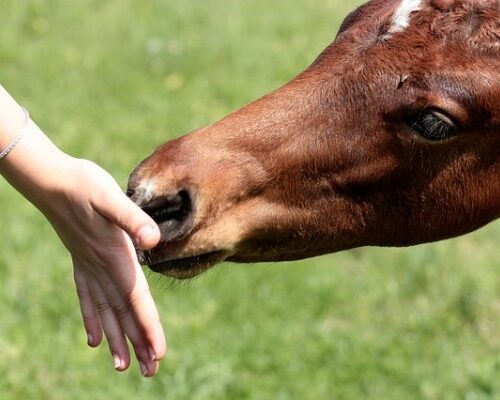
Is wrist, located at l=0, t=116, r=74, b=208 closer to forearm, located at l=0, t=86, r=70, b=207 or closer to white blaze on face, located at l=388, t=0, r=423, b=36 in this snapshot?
forearm, located at l=0, t=86, r=70, b=207

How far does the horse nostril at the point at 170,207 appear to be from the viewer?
2666 millimetres

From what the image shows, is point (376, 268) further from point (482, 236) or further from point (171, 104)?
point (171, 104)

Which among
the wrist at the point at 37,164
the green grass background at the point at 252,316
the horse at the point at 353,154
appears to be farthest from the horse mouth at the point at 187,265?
the green grass background at the point at 252,316

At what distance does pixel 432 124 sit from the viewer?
9.30ft

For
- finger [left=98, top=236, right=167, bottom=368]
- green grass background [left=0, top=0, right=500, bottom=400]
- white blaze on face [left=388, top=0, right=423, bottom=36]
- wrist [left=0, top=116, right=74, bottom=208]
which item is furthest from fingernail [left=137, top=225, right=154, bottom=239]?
green grass background [left=0, top=0, right=500, bottom=400]

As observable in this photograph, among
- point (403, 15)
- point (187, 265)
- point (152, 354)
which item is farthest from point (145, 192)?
point (403, 15)

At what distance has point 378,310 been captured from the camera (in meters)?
5.52

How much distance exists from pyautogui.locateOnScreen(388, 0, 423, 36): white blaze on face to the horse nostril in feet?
2.72

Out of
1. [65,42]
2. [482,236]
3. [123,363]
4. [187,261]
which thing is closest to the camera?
[123,363]

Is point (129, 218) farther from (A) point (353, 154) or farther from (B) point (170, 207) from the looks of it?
(A) point (353, 154)

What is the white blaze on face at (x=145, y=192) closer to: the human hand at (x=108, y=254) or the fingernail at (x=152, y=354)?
the human hand at (x=108, y=254)

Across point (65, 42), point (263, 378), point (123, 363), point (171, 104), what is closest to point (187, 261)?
point (123, 363)

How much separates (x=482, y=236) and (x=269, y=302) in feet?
6.09

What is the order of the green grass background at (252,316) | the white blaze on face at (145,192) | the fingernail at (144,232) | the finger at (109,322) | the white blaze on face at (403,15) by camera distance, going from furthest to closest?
the green grass background at (252,316) → the white blaze on face at (403,15) → the white blaze on face at (145,192) → the finger at (109,322) → the fingernail at (144,232)
